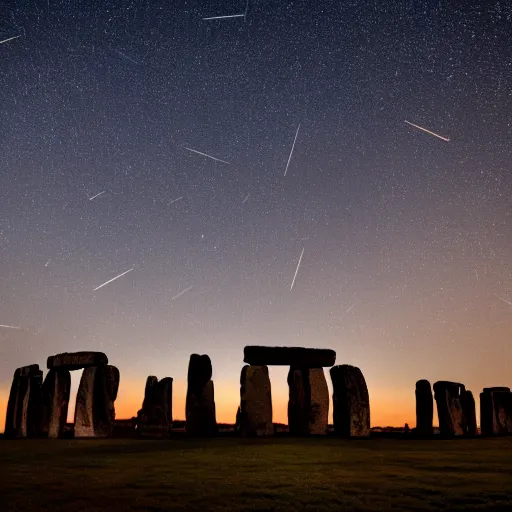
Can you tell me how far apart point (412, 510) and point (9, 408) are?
504 inches

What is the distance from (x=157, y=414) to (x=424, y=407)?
7074 millimetres

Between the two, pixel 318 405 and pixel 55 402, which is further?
pixel 55 402

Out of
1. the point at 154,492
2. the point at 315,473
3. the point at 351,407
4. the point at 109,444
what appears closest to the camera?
the point at 154,492

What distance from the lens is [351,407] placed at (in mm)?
12930

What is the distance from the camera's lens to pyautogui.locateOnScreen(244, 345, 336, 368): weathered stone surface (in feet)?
45.6

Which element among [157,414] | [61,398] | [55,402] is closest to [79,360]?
[61,398]

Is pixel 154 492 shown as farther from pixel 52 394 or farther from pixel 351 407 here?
pixel 52 394

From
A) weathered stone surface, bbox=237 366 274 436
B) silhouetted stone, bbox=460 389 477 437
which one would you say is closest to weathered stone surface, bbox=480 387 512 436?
silhouetted stone, bbox=460 389 477 437

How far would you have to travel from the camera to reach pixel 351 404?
13.0 m

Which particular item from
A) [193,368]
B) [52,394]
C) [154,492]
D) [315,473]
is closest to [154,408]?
[193,368]

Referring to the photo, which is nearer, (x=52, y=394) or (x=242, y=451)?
(x=242, y=451)

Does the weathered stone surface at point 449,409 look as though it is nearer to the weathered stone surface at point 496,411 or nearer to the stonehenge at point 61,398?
the weathered stone surface at point 496,411

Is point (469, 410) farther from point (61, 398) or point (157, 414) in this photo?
point (61, 398)

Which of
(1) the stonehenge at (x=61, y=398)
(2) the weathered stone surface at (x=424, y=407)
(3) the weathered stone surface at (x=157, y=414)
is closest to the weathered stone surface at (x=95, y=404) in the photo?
(1) the stonehenge at (x=61, y=398)
